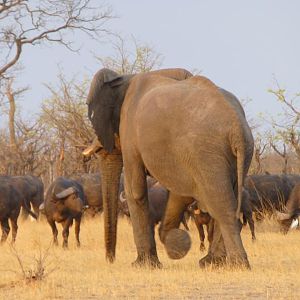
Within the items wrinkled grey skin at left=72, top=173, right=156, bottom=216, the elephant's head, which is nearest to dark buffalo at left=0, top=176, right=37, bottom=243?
the elephant's head

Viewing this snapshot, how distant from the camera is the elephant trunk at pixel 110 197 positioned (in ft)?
46.0

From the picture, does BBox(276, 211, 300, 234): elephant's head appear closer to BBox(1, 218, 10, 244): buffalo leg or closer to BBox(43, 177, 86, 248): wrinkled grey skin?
BBox(43, 177, 86, 248): wrinkled grey skin

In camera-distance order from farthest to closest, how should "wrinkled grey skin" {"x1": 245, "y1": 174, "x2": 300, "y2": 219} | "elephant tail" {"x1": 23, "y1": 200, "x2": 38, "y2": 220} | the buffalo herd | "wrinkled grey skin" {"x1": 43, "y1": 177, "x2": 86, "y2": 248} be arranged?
"wrinkled grey skin" {"x1": 245, "y1": 174, "x2": 300, "y2": 219}
"elephant tail" {"x1": 23, "y1": 200, "x2": 38, "y2": 220}
"wrinkled grey skin" {"x1": 43, "y1": 177, "x2": 86, "y2": 248}
the buffalo herd

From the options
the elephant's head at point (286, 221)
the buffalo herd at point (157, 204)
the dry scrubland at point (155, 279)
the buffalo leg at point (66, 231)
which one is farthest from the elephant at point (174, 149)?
the elephant's head at point (286, 221)

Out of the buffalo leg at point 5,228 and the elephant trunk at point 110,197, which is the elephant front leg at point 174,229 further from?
the buffalo leg at point 5,228

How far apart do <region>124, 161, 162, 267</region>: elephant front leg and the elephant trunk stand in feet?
3.14

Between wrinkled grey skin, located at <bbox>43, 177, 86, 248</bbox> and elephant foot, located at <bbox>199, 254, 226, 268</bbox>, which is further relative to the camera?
wrinkled grey skin, located at <bbox>43, 177, 86, 248</bbox>

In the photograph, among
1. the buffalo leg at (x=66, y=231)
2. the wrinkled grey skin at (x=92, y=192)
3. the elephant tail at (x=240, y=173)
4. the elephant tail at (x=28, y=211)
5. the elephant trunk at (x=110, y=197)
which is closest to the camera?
the elephant tail at (x=240, y=173)

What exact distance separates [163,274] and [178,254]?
89 centimetres

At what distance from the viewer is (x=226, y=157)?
11484mm

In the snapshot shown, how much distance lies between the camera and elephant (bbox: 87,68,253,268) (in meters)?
11.4

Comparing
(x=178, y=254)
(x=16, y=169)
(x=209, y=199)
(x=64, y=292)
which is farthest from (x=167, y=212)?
(x=16, y=169)

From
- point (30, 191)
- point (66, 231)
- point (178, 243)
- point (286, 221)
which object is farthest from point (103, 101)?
point (30, 191)

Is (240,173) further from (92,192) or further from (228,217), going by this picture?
(92,192)
